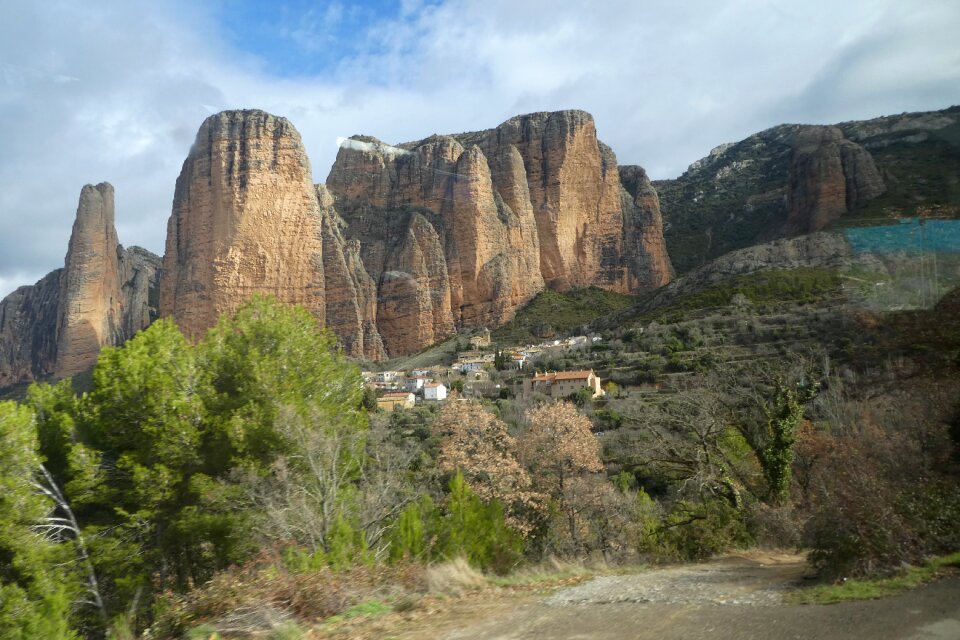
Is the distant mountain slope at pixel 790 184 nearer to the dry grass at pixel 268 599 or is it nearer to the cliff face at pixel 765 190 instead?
the cliff face at pixel 765 190

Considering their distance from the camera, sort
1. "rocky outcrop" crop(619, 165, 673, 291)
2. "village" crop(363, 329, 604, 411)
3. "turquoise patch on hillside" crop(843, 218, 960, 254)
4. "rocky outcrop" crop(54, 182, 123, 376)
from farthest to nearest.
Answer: "rocky outcrop" crop(619, 165, 673, 291)
"rocky outcrop" crop(54, 182, 123, 376)
"village" crop(363, 329, 604, 411)
"turquoise patch on hillside" crop(843, 218, 960, 254)

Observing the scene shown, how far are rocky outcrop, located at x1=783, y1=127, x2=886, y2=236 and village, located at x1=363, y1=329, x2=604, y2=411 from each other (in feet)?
94.1

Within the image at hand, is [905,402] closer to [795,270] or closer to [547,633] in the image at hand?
[547,633]

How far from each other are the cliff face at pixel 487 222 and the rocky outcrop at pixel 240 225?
1101 centimetres

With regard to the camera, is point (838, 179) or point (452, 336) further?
point (452, 336)

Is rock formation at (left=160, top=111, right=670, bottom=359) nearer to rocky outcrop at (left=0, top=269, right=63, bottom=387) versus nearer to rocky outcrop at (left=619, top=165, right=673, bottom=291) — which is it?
rocky outcrop at (left=619, top=165, right=673, bottom=291)

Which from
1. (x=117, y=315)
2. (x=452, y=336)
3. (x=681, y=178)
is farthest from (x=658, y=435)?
(x=681, y=178)

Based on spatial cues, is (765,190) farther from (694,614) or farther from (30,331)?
(30,331)

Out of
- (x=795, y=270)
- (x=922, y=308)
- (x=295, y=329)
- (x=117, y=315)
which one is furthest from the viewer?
(x=117, y=315)

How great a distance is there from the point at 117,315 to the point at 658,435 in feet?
288

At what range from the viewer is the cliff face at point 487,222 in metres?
84.6

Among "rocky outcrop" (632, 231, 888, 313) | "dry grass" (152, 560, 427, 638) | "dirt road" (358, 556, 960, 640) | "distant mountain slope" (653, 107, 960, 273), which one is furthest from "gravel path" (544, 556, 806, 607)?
"rocky outcrop" (632, 231, 888, 313)

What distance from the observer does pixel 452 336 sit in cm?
8262

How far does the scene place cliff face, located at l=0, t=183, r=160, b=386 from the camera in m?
81.4
